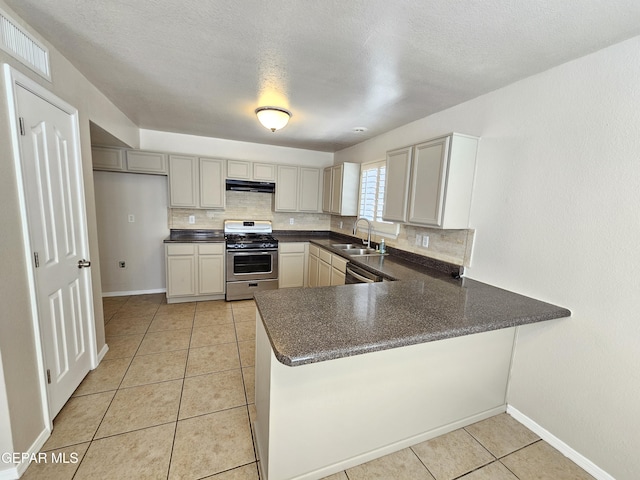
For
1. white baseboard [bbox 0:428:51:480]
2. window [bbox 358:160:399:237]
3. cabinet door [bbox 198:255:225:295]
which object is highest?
window [bbox 358:160:399:237]

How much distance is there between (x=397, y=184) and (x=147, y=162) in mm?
3227

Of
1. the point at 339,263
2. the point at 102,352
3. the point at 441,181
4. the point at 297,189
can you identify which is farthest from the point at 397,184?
the point at 102,352

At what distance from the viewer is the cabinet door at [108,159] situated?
11.1ft

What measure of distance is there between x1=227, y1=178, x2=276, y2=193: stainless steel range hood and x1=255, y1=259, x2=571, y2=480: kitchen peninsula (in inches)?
111

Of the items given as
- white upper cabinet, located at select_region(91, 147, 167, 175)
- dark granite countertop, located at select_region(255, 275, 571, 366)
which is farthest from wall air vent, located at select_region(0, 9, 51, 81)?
white upper cabinet, located at select_region(91, 147, 167, 175)

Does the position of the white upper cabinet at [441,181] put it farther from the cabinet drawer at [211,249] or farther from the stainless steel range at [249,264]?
the cabinet drawer at [211,249]

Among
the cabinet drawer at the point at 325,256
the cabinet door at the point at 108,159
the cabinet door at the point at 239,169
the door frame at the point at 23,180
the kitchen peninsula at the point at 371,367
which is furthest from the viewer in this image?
the cabinet door at the point at 239,169

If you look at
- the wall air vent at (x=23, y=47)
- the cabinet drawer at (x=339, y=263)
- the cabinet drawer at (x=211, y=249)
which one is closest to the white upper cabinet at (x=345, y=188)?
the cabinet drawer at (x=339, y=263)

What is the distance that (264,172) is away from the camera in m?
4.16

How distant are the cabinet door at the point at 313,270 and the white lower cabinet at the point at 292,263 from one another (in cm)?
10

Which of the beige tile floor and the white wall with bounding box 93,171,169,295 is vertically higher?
the white wall with bounding box 93,171,169,295

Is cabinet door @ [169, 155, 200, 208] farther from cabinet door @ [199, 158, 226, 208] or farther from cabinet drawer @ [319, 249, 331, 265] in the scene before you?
cabinet drawer @ [319, 249, 331, 265]

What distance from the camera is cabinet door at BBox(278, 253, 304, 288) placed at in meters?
4.16

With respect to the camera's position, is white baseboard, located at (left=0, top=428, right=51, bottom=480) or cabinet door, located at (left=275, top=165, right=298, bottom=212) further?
cabinet door, located at (left=275, top=165, right=298, bottom=212)
